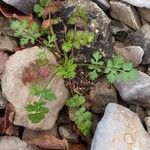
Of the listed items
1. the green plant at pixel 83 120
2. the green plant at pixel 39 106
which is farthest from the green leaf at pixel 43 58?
the green plant at pixel 83 120

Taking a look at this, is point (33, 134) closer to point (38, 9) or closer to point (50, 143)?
point (50, 143)

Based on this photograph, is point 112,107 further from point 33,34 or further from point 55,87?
point 33,34

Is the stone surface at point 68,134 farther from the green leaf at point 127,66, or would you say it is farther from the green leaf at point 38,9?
the green leaf at point 38,9

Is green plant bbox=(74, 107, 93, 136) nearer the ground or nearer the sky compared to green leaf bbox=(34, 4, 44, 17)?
nearer the ground

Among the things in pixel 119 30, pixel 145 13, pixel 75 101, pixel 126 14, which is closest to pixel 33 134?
pixel 75 101

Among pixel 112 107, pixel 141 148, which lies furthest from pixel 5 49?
pixel 141 148

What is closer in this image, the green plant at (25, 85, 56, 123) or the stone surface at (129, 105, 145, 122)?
the green plant at (25, 85, 56, 123)

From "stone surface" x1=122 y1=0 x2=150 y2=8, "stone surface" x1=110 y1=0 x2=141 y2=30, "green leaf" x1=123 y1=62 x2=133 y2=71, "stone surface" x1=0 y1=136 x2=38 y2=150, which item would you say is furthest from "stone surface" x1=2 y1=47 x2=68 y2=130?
"stone surface" x1=122 y1=0 x2=150 y2=8

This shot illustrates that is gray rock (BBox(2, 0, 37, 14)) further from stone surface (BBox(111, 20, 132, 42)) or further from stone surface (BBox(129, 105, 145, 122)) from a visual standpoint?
stone surface (BBox(129, 105, 145, 122))
